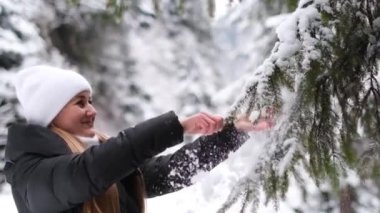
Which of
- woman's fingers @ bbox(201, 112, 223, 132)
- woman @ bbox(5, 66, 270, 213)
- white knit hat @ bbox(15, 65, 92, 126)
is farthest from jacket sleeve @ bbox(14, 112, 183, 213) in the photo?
white knit hat @ bbox(15, 65, 92, 126)

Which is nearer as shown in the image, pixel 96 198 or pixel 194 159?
pixel 96 198

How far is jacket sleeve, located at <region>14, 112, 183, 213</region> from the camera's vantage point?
1.54 m

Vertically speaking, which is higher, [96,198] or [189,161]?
[189,161]

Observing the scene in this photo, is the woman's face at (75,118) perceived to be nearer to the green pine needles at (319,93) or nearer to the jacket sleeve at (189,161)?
the jacket sleeve at (189,161)

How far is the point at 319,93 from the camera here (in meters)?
1.66

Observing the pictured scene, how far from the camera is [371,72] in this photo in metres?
1.69

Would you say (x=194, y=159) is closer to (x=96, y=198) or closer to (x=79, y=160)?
(x=96, y=198)

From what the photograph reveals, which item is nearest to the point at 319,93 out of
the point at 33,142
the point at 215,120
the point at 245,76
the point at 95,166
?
the point at 215,120

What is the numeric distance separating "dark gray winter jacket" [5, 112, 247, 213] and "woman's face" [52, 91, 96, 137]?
10 centimetres

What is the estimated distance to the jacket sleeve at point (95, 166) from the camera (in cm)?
154

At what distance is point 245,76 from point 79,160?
271cm

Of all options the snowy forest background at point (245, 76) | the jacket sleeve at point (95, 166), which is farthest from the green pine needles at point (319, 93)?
the jacket sleeve at point (95, 166)

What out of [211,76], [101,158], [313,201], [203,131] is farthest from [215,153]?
[211,76]

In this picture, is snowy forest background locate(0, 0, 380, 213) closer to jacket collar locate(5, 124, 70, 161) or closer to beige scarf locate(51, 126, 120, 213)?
beige scarf locate(51, 126, 120, 213)
